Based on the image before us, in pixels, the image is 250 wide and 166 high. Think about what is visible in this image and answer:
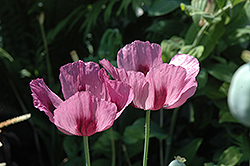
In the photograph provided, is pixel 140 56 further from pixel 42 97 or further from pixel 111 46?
pixel 111 46

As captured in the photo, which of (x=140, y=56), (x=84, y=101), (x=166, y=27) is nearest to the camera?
(x=84, y=101)

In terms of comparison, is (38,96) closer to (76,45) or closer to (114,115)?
(114,115)

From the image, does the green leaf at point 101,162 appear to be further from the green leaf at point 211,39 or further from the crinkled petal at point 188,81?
the crinkled petal at point 188,81

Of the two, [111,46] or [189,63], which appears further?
[111,46]

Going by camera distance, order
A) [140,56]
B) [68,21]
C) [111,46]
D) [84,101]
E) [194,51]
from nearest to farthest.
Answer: [84,101] < [140,56] < [194,51] < [111,46] < [68,21]

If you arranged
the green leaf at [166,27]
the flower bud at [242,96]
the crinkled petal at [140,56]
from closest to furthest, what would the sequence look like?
the flower bud at [242,96] → the crinkled petal at [140,56] → the green leaf at [166,27]

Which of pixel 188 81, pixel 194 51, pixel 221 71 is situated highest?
pixel 188 81

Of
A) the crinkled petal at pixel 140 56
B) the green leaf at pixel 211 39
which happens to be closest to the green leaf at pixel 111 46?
the green leaf at pixel 211 39

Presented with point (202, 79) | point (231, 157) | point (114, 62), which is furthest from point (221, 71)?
point (114, 62)
